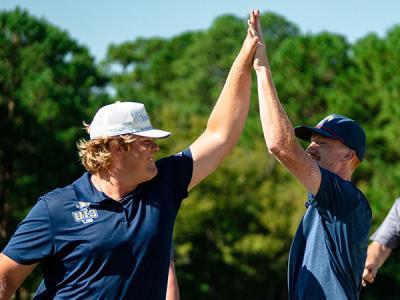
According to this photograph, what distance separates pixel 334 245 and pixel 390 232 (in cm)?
216

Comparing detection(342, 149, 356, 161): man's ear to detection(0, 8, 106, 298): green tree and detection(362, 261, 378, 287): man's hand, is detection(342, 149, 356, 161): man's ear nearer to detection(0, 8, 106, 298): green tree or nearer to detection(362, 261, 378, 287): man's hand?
detection(362, 261, 378, 287): man's hand

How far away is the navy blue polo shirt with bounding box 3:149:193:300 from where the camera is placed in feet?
14.9

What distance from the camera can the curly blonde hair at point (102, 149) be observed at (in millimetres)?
4715

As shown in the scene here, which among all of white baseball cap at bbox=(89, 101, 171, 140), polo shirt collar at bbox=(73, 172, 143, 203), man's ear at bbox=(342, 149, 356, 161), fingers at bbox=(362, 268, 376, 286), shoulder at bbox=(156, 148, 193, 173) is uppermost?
white baseball cap at bbox=(89, 101, 171, 140)

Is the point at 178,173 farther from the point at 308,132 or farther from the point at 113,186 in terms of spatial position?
the point at 308,132

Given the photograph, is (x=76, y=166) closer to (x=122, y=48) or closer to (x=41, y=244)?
(x=41, y=244)

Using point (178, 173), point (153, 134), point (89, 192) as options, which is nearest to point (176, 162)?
point (178, 173)

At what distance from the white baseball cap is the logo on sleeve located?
0.39 metres

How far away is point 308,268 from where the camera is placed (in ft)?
16.6

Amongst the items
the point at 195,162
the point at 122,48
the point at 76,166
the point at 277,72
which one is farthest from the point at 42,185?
the point at 122,48

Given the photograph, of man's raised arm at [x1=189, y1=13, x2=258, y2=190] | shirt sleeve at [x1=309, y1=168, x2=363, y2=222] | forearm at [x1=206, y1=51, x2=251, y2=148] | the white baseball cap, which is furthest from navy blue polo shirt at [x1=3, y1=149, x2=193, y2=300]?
shirt sleeve at [x1=309, y1=168, x2=363, y2=222]

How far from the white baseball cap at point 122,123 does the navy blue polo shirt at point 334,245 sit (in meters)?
0.99

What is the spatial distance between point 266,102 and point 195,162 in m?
0.53

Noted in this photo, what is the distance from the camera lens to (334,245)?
4.98 metres
